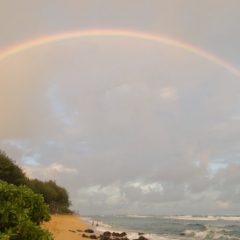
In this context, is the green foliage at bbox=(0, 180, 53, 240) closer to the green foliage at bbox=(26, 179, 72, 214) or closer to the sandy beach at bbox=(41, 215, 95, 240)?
the sandy beach at bbox=(41, 215, 95, 240)

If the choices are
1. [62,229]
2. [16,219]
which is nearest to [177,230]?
[62,229]

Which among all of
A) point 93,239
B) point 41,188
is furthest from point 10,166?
point 41,188

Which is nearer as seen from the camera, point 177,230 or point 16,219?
point 16,219

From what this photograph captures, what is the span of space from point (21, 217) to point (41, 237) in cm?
62

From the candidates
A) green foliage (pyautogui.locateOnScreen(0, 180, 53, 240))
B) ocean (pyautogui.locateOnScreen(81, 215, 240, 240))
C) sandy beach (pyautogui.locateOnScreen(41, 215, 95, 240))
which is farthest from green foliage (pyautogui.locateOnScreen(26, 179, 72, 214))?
green foliage (pyautogui.locateOnScreen(0, 180, 53, 240))

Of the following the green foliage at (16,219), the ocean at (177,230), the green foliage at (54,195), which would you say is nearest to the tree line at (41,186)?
the green foliage at (54,195)

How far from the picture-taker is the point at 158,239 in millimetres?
32625

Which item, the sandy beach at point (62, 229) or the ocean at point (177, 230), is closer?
the sandy beach at point (62, 229)

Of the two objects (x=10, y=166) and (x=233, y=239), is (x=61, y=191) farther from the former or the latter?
(x=233, y=239)

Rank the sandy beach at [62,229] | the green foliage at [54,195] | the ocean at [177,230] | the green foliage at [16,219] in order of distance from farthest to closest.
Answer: the green foliage at [54,195] → the ocean at [177,230] → the sandy beach at [62,229] → the green foliage at [16,219]

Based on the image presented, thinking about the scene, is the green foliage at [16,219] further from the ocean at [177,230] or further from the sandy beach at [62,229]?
the ocean at [177,230]

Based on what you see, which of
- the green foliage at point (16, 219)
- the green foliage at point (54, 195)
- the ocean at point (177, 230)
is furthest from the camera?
the green foliage at point (54, 195)

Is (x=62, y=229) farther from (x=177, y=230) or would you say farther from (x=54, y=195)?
(x=54, y=195)

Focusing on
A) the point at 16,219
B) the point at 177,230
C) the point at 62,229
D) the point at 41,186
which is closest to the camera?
the point at 16,219
